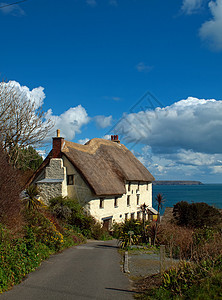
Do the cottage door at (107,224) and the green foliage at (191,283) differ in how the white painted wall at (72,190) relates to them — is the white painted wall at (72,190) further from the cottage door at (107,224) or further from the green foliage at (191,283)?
the green foliage at (191,283)

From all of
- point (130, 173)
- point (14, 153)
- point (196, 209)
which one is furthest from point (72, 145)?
point (196, 209)

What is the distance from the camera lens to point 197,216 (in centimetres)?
2188

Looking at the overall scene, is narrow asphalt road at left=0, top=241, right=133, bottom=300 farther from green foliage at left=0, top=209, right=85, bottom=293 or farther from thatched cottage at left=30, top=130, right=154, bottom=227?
thatched cottage at left=30, top=130, right=154, bottom=227

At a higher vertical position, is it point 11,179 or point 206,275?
point 11,179

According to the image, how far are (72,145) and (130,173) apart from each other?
8.02 meters

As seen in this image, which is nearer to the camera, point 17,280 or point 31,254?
point 17,280

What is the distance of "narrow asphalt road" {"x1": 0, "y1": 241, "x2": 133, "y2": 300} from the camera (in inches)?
317

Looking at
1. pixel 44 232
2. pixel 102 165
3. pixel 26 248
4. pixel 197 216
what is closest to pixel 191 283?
pixel 26 248

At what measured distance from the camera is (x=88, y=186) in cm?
2608

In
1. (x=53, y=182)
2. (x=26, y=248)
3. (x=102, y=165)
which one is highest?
(x=102, y=165)

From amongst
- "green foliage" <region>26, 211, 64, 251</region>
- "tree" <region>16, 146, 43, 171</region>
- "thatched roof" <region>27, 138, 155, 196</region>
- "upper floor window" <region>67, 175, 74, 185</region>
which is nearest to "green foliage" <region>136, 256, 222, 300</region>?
"green foliage" <region>26, 211, 64, 251</region>

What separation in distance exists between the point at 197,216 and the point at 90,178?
948 cm

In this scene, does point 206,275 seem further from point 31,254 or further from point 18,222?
point 18,222

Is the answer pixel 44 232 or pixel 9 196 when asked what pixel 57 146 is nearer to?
pixel 44 232
